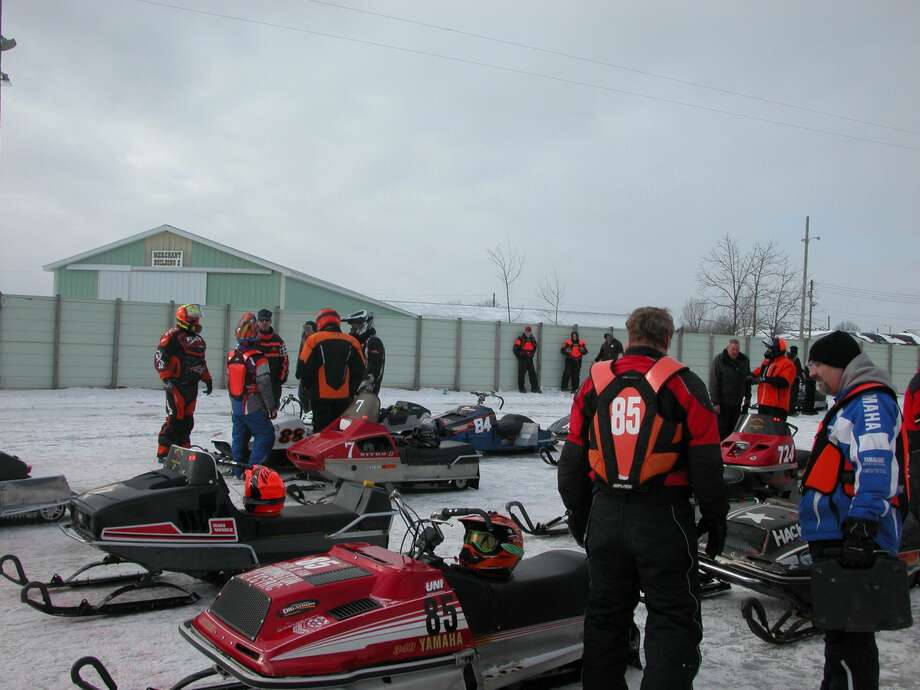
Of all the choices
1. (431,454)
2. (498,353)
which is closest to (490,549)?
(431,454)

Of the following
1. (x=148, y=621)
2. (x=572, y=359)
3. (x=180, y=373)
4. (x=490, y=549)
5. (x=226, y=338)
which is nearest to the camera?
(x=490, y=549)

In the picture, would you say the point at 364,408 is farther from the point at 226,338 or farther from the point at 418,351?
the point at 418,351

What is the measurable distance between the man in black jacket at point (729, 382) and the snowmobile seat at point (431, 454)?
410cm

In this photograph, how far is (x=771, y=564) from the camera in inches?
182

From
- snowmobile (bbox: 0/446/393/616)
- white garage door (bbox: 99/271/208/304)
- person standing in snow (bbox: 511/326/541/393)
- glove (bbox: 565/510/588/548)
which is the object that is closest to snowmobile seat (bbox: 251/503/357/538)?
snowmobile (bbox: 0/446/393/616)

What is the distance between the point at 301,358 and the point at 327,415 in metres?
0.69

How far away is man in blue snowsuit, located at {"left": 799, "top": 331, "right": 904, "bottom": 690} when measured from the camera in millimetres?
3158

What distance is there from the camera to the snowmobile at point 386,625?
299 cm

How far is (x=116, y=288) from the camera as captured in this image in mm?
25781

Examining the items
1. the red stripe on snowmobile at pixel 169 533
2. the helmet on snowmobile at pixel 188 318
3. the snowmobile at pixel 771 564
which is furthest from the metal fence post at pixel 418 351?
the red stripe on snowmobile at pixel 169 533

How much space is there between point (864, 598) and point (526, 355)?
17619 millimetres

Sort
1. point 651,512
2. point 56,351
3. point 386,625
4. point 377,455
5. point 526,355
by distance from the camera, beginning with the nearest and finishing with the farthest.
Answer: point 651,512
point 386,625
point 377,455
point 56,351
point 526,355

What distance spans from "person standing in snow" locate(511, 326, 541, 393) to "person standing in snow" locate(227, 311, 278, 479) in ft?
41.6

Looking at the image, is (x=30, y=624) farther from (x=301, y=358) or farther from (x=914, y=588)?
(x=914, y=588)
